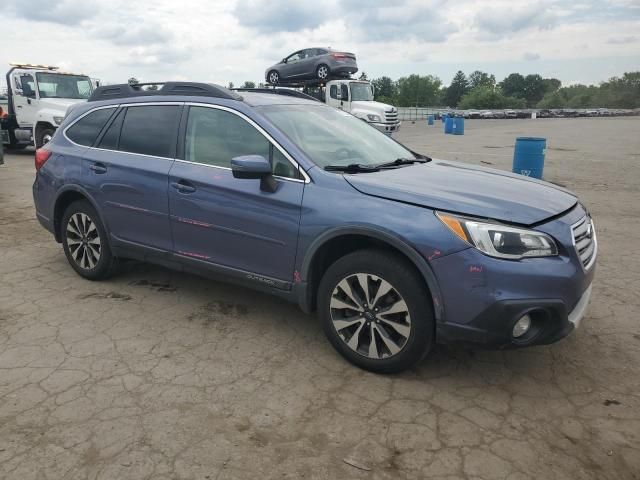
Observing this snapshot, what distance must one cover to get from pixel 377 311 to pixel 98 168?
2.69m

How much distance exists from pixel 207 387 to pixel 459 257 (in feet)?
5.18

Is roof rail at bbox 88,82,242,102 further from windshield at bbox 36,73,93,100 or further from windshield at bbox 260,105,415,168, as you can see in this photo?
windshield at bbox 36,73,93,100

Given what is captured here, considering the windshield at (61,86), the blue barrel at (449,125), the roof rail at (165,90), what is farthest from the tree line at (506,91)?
the roof rail at (165,90)

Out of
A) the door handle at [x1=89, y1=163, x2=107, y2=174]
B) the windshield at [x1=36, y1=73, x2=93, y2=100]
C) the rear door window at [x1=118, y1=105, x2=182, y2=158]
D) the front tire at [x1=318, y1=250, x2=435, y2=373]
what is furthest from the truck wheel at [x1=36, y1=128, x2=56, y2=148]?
the front tire at [x1=318, y1=250, x2=435, y2=373]

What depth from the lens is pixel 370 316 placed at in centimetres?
303

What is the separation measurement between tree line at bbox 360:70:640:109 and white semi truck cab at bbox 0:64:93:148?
5628cm

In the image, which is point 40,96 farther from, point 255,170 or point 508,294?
point 508,294

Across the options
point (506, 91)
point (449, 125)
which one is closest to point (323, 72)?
point (449, 125)

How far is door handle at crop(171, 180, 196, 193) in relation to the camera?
3.68 m

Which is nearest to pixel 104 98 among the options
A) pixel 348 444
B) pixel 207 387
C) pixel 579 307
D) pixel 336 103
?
pixel 207 387

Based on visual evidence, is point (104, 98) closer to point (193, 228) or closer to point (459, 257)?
point (193, 228)

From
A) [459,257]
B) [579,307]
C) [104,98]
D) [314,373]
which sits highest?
[104,98]

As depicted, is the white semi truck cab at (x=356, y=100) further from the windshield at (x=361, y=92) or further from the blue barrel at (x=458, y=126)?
the blue barrel at (x=458, y=126)

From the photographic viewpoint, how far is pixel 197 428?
2605 millimetres
